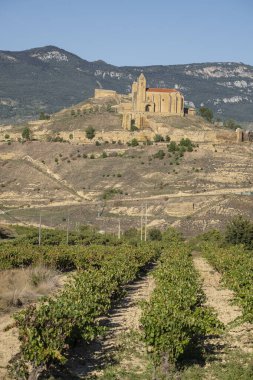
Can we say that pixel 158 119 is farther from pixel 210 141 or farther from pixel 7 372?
pixel 7 372

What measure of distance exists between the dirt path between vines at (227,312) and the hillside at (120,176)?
970 inches

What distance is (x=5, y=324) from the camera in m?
19.8

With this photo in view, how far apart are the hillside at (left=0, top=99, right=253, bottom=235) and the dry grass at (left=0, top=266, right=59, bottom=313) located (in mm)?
32613

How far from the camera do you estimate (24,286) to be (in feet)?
82.2

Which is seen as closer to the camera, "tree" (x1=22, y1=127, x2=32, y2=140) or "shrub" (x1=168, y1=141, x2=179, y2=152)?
"shrub" (x1=168, y1=141, x2=179, y2=152)

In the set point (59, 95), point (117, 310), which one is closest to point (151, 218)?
point (117, 310)

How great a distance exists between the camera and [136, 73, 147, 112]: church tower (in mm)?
95750

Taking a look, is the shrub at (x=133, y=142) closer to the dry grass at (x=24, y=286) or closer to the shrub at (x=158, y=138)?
the shrub at (x=158, y=138)

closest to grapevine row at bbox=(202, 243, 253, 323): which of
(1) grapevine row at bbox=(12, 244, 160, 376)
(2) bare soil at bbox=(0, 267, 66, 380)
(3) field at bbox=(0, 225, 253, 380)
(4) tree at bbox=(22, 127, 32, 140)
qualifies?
(3) field at bbox=(0, 225, 253, 380)

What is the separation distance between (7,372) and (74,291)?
4.60m

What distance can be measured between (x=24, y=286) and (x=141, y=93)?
7344cm

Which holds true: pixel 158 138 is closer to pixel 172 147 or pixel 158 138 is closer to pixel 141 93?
pixel 172 147

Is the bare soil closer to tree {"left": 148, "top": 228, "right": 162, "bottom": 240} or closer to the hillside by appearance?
tree {"left": 148, "top": 228, "right": 162, "bottom": 240}

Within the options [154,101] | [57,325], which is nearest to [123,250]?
[57,325]
